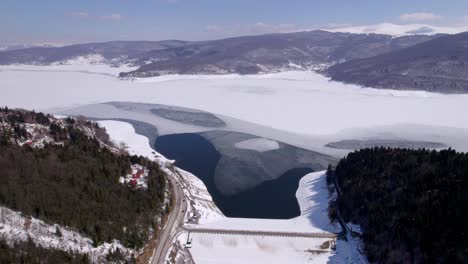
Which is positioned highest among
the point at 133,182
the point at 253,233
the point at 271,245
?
the point at 133,182

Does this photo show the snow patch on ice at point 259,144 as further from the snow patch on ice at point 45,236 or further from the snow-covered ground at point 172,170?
the snow patch on ice at point 45,236

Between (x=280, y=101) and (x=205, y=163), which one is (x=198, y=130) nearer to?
(x=205, y=163)

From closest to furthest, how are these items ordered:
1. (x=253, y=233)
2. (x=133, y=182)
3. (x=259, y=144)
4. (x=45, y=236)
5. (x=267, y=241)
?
(x=45, y=236) < (x=267, y=241) < (x=253, y=233) < (x=133, y=182) < (x=259, y=144)

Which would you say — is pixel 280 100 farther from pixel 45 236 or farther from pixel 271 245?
pixel 45 236

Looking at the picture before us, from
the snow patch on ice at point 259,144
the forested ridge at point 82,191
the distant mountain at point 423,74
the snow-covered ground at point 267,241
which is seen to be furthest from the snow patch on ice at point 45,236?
the distant mountain at point 423,74

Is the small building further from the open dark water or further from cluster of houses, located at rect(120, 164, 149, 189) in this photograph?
the open dark water

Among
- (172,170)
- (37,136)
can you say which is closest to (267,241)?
(172,170)

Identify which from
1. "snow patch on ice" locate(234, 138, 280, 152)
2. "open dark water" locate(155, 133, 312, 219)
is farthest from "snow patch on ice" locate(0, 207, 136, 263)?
"snow patch on ice" locate(234, 138, 280, 152)
